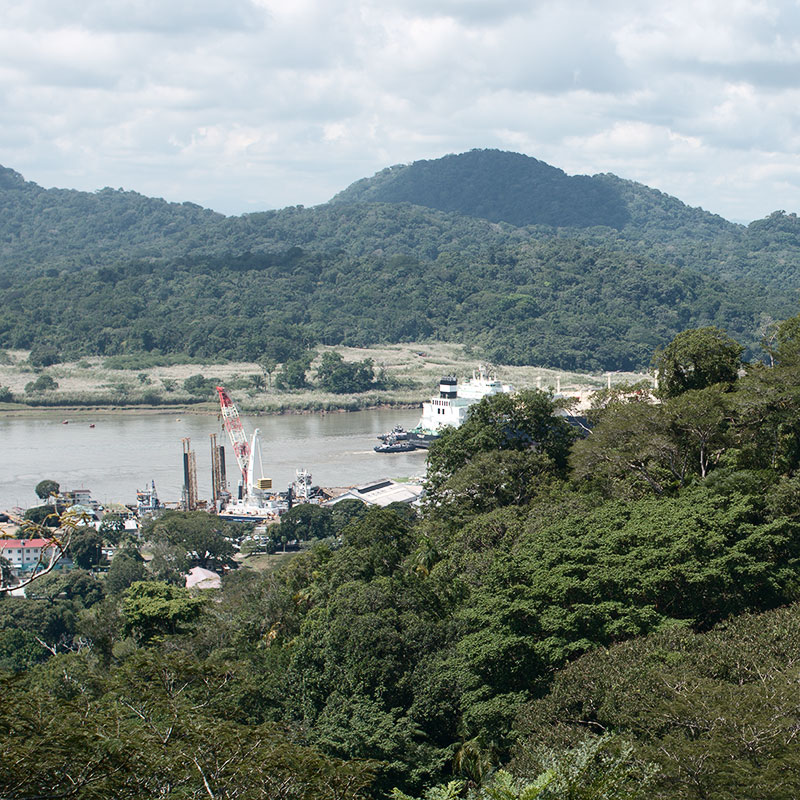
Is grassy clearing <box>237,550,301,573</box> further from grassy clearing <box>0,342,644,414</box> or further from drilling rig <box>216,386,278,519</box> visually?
grassy clearing <box>0,342,644,414</box>

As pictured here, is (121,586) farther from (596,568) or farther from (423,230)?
(423,230)

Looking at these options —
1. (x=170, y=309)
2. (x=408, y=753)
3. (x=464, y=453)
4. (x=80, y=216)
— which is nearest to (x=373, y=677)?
(x=408, y=753)

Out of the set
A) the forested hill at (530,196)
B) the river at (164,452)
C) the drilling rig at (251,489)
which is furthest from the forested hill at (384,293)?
the forested hill at (530,196)

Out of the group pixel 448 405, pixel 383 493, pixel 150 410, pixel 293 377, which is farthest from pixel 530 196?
pixel 383 493

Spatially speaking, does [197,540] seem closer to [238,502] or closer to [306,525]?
[306,525]

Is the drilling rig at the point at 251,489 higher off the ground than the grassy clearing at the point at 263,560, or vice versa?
the drilling rig at the point at 251,489

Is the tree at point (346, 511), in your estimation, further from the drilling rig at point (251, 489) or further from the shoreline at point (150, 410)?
the shoreline at point (150, 410)

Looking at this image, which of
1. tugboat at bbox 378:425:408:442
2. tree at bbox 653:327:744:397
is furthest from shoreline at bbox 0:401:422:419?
tree at bbox 653:327:744:397
